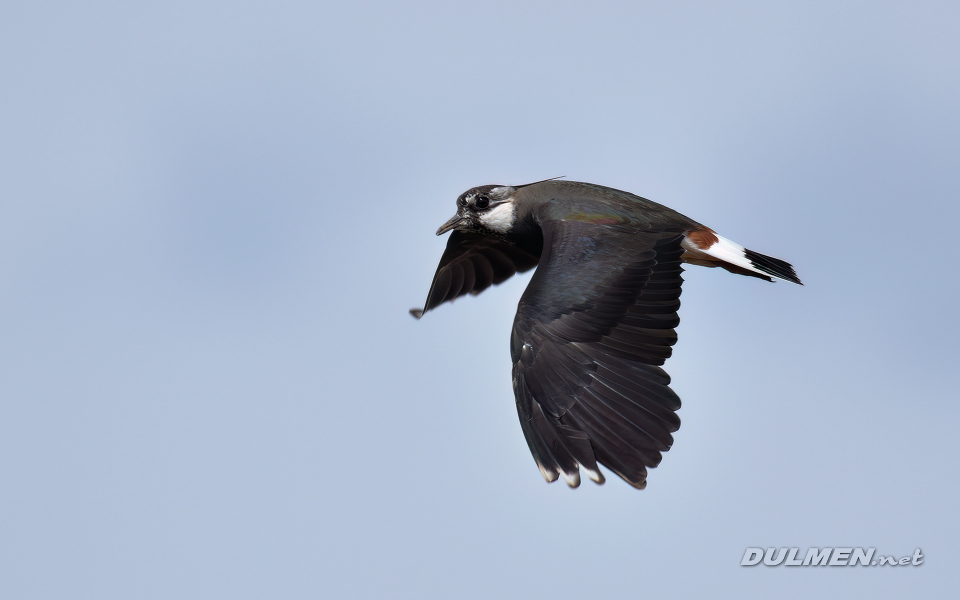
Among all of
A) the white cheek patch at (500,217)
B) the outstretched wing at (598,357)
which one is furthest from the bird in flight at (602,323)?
the white cheek patch at (500,217)

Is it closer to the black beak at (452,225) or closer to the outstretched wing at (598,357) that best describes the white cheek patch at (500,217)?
the black beak at (452,225)

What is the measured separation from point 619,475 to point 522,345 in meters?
1.07

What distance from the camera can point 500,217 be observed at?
8.41 meters

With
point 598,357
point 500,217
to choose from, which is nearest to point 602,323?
point 598,357

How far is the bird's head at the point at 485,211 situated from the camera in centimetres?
838

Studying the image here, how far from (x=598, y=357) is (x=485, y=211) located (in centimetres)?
259

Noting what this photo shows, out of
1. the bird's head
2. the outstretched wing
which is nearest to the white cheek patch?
the bird's head

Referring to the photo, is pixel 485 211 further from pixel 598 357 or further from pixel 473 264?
pixel 598 357

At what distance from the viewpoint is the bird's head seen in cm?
838

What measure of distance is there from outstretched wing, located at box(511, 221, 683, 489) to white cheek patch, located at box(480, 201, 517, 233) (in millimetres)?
1363

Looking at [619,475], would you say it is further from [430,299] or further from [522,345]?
[430,299]

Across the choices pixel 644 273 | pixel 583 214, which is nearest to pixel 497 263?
pixel 583 214

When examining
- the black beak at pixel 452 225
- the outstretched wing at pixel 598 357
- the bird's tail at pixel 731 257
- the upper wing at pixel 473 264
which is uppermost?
the black beak at pixel 452 225

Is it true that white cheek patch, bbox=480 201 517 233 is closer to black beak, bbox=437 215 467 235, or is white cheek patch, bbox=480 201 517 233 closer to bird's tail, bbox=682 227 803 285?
black beak, bbox=437 215 467 235
